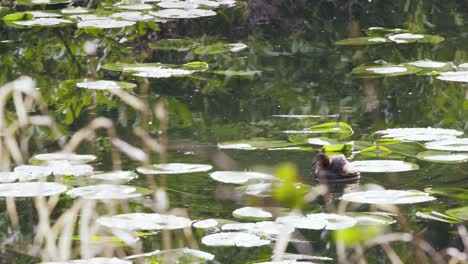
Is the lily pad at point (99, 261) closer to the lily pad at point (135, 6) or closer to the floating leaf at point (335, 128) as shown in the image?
the floating leaf at point (335, 128)

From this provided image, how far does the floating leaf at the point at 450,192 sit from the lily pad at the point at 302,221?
1.68 feet

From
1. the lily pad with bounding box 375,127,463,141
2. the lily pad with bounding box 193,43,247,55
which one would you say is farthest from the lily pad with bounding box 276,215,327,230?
the lily pad with bounding box 193,43,247,55

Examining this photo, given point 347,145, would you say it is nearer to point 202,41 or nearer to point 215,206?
point 215,206

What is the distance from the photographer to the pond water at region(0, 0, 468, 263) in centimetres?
348

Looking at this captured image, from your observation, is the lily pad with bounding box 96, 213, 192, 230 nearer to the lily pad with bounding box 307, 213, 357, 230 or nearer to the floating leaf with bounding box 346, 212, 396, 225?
the lily pad with bounding box 307, 213, 357, 230

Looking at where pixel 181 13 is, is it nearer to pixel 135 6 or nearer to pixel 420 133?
pixel 135 6

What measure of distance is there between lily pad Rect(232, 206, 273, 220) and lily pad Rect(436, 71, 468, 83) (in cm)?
205

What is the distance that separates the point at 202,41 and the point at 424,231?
351 cm

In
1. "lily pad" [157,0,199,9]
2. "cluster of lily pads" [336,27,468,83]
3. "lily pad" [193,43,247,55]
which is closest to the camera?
"cluster of lily pads" [336,27,468,83]

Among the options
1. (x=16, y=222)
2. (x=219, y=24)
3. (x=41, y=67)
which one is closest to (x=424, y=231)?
(x=16, y=222)

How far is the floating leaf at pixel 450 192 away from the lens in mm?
3941

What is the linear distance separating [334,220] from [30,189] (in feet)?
3.33

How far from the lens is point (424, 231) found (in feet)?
11.9

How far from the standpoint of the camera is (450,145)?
175 inches
